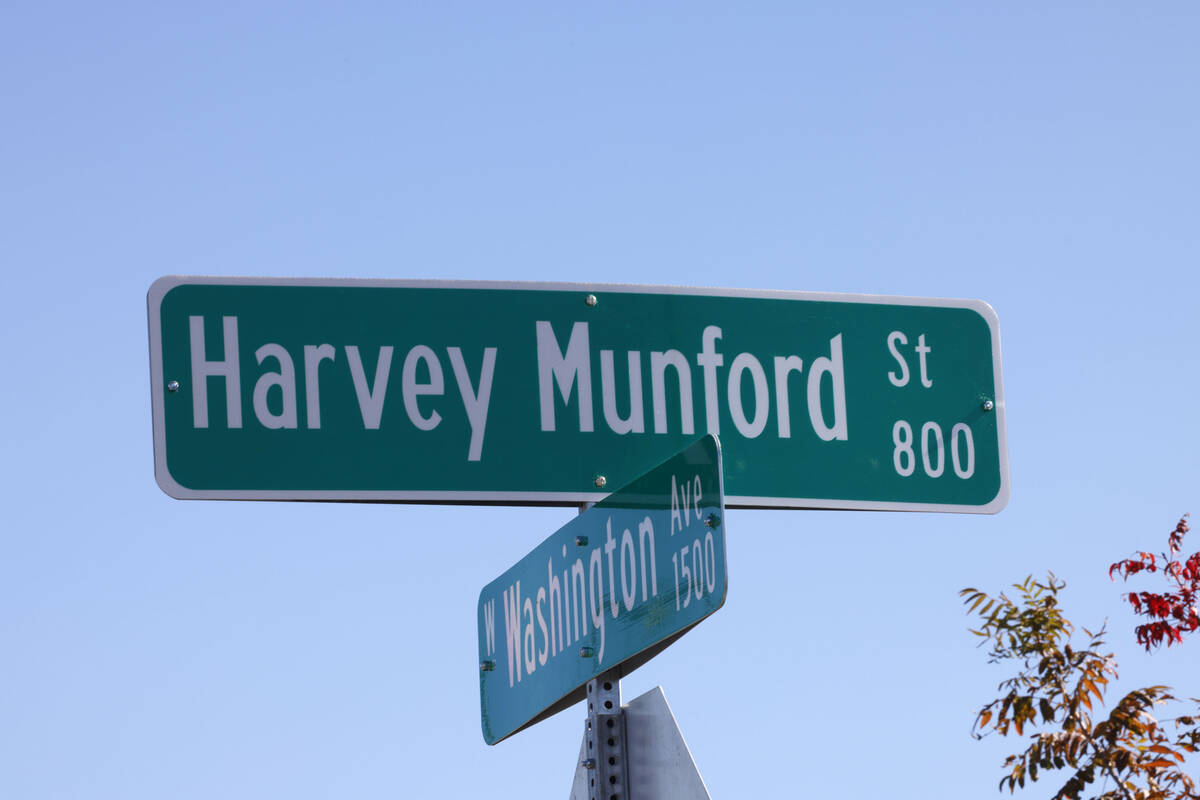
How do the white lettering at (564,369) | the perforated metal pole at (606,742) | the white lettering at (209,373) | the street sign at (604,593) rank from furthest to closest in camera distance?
the white lettering at (564,369), the white lettering at (209,373), the perforated metal pole at (606,742), the street sign at (604,593)

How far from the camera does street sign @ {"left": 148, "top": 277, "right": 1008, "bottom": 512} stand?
3486mm

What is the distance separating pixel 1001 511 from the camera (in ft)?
12.0

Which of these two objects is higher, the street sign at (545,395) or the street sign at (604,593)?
the street sign at (545,395)

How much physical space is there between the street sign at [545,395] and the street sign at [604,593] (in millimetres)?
213

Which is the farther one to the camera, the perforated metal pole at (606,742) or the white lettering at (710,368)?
the white lettering at (710,368)

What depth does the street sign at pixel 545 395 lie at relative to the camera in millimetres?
3486

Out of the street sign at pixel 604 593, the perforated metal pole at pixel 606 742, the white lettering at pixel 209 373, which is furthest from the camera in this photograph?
the white lettering at pixel 209 373

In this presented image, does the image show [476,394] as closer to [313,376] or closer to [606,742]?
[313,376]

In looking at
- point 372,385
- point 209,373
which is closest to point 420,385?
point 372,385

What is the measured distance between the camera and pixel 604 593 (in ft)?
10.7

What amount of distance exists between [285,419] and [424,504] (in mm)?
342

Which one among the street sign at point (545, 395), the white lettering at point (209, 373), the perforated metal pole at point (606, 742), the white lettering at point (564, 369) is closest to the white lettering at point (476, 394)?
the street sign at point (545, 395)

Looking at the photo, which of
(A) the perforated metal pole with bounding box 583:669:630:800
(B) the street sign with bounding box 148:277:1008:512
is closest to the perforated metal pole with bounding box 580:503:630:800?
(A) the perforated metal pole with bounding box 583:669:630:800

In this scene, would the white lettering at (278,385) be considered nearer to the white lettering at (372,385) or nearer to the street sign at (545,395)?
the street sign at (545,395)
